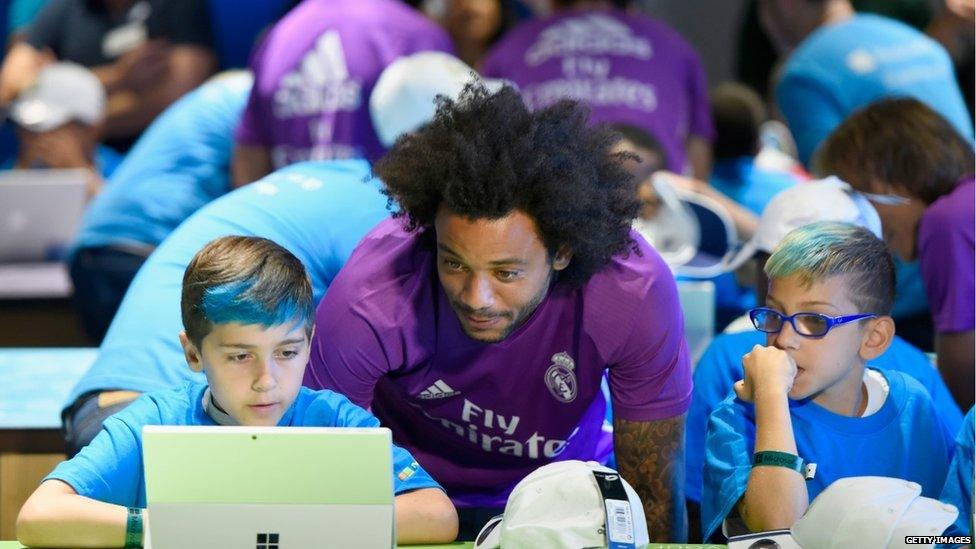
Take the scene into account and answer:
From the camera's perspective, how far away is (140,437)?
2.18 m

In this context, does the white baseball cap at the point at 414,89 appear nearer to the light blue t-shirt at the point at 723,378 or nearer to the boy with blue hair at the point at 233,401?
the light blue t-shirt at the point at 723,378

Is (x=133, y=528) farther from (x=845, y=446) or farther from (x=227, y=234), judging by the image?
(x=845, y=446)

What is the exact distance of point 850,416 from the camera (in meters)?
2.36

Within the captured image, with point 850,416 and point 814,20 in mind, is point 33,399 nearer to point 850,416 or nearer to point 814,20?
point 850,416

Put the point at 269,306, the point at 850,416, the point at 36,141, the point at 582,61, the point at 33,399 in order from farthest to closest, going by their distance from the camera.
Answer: the point at 36,141
the point at 582,61
the point at 33,399
the point at 850,416
the point at 269,306

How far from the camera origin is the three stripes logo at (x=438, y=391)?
8.39 feet

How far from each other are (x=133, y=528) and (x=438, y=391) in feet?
2.35

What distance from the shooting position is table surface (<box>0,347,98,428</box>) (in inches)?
118

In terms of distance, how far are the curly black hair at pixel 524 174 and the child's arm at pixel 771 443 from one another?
0.33 m

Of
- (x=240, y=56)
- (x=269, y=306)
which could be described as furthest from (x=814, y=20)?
(x=269, y=306)

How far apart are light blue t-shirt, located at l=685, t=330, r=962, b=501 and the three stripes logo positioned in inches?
18.5

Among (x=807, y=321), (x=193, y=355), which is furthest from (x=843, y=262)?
(x=193, y=355)

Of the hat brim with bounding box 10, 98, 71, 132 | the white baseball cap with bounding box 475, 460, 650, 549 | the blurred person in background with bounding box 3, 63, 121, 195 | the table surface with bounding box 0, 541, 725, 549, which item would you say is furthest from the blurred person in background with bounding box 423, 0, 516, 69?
the white baseball cap with bounding box 475, 460, 650, 549

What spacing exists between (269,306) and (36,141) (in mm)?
3197
